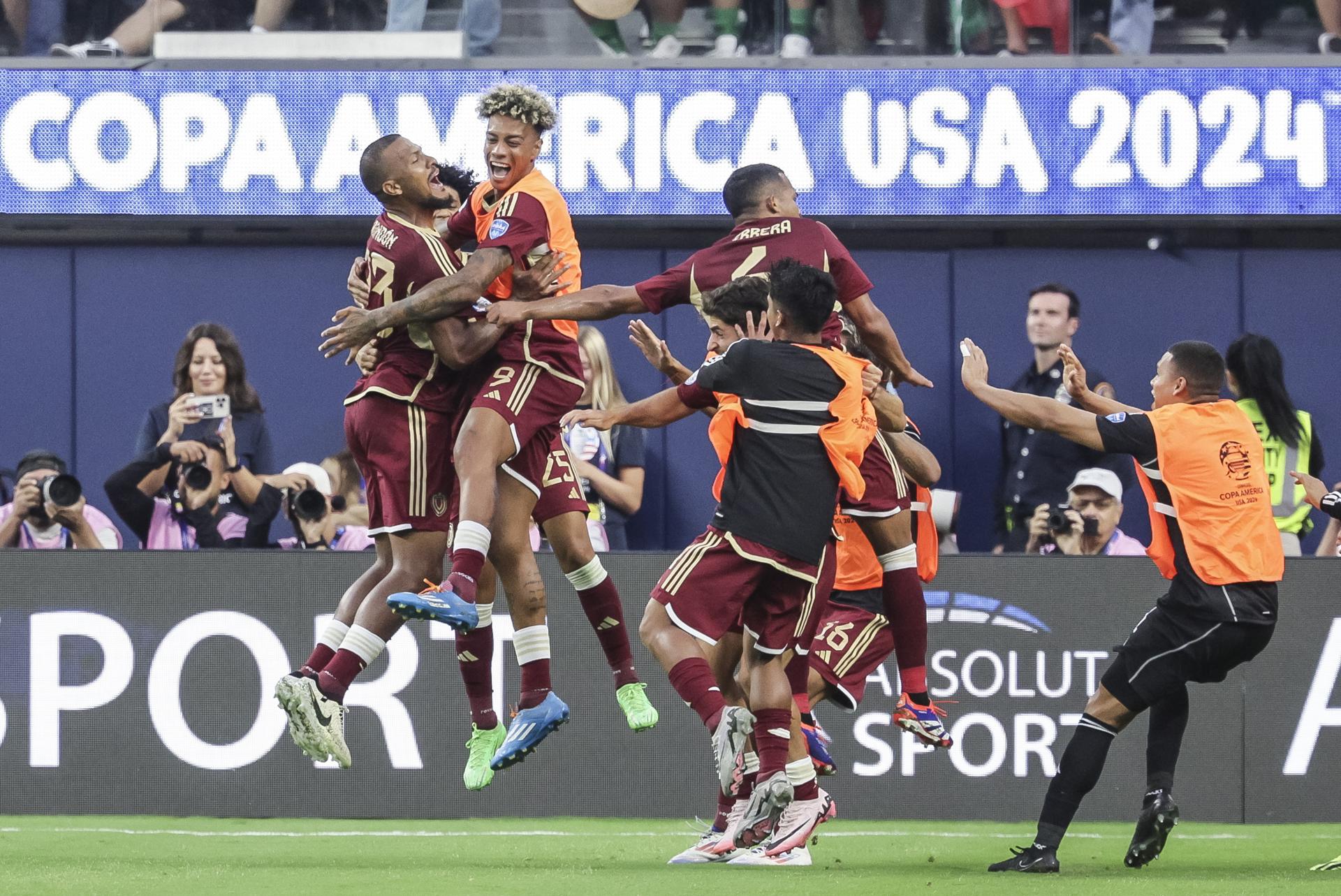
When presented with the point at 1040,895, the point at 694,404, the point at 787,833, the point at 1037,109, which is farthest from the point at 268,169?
the point at 1040,895

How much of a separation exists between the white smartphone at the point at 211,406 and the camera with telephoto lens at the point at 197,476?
1.38 feet

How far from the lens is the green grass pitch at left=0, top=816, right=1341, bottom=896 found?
6.88m

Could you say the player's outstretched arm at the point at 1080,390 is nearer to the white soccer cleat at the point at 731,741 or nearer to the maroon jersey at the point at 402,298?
the white soccer cleat at the point at 731,741

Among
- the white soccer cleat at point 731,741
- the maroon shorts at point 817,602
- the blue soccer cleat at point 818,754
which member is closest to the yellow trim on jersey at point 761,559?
the maroon shorts at point 817,602

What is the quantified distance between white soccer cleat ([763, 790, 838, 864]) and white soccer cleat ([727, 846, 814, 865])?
0.10ft

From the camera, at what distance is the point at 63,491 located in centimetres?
1040

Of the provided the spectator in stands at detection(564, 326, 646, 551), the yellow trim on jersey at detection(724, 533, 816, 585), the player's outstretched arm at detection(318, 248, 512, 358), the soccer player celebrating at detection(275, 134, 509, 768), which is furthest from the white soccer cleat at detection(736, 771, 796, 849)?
the spectator in stands at detection(564, 326, 646, 551)

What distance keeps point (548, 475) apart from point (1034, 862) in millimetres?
2478

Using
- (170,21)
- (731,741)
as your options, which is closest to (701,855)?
(731,741)

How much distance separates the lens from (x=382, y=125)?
1267cm

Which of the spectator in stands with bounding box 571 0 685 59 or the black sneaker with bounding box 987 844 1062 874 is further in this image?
the spectator in stands with bounding box 571 0 685 59

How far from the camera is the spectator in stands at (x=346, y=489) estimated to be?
445 inches

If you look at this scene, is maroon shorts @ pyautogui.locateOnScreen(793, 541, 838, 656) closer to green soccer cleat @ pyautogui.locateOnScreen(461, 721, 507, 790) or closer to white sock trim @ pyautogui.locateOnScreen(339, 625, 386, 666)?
green soccer cleat @ pyautogui.locateOnScreen(461, 721, 507, 790)

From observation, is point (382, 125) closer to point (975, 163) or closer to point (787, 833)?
point (975, 163)
